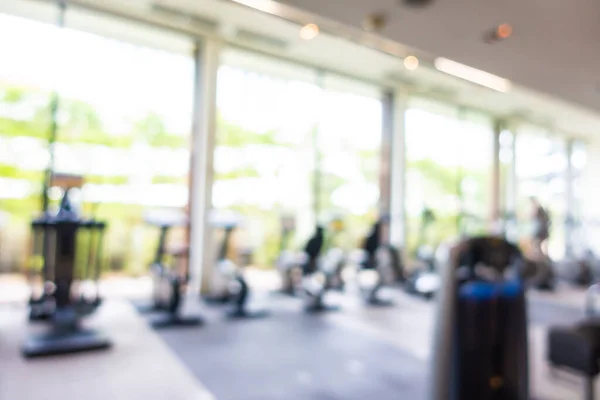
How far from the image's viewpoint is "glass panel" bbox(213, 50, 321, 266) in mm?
6695

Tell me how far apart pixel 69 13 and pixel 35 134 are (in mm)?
1682

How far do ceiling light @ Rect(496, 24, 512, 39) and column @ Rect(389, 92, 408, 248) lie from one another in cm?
419

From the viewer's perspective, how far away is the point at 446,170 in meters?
9.30

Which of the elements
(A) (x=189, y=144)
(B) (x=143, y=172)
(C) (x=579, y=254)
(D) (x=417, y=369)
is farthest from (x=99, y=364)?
(C) (x=579, y=254)

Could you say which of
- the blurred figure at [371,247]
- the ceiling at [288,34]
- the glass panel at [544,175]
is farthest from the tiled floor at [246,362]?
the glass panel at [544,175]

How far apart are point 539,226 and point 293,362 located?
6.72 meters

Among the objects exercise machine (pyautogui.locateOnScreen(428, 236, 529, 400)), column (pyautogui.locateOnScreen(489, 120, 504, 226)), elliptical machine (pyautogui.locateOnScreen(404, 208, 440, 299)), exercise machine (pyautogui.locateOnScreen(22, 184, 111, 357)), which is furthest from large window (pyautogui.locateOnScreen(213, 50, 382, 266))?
exercise machine (pyautogui.locateOnScreen(428, 236, 529, 400))

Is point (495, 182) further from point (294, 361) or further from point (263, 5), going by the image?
point (294, 361)

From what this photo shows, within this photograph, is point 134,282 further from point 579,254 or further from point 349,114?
point 579,254

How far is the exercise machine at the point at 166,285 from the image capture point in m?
4.64

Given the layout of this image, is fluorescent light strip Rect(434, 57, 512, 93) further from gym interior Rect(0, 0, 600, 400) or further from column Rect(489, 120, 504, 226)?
column Rect(489, 120, 504, 226)

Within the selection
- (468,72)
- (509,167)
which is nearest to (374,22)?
(468,72)

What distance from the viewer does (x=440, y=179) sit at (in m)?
9.21

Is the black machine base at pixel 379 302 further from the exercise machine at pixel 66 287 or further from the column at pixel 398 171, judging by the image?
the exercise machine at pixel 66 287
